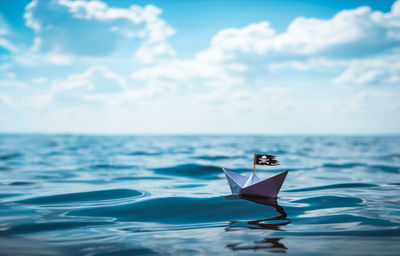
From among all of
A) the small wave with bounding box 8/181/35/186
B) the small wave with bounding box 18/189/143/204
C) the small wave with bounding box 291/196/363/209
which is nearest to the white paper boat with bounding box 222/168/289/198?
the small wave with bounding box 291/196/363/209

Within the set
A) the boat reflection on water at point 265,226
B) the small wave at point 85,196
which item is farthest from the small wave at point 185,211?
the small wave at point 85,196

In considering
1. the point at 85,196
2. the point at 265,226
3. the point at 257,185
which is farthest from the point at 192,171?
the point at 265,226

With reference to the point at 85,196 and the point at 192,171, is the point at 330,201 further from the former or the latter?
the point at 192,171

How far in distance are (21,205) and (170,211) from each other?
12.3ft

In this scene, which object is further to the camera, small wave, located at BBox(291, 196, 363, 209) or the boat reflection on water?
small wave, located at BBox(291, 196, 363, 209)

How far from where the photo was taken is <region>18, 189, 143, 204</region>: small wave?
673 centimetres

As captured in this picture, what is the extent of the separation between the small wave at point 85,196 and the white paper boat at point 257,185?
123 inches

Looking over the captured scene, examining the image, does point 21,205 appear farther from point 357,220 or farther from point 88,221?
point 357,220

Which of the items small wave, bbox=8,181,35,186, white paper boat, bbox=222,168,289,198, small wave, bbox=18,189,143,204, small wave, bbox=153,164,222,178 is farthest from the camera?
small wave, bbox=153,164,222,178

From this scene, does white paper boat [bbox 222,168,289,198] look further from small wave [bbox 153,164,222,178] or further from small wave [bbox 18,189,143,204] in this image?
small wave [bbox 153,164,222,178]

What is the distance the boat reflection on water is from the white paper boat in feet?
0.60

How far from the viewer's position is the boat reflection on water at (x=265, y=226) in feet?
11.3

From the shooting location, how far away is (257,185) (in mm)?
5430

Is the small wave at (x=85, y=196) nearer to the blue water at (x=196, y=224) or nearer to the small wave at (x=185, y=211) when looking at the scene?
the blue water at (x=196, y=224)
